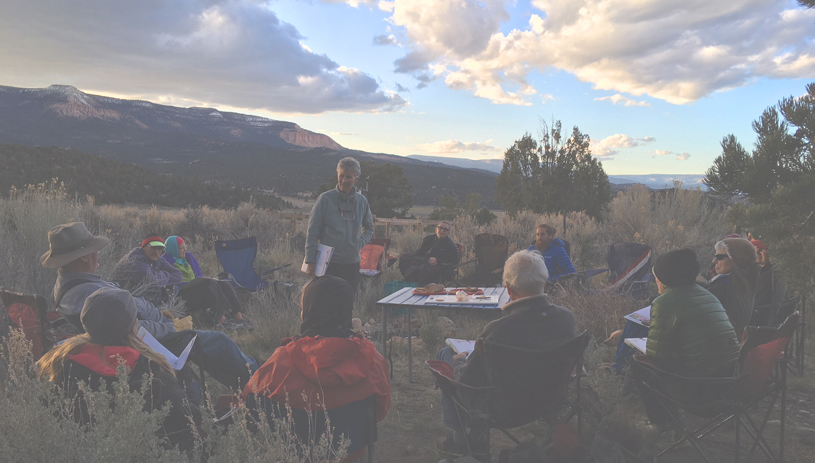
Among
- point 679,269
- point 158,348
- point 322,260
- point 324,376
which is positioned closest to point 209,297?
point 322,260

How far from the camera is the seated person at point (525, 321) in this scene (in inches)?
83.7

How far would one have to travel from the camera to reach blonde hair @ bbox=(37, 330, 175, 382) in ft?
5.91

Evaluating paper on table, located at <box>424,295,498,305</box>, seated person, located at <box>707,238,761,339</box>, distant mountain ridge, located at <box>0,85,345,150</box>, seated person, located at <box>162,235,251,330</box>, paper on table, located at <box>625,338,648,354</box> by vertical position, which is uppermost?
distant mountain ridge, located at <box>0,85,345,150</box>

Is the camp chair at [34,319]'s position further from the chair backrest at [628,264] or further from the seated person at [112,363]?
the chair backrest at [628,264]

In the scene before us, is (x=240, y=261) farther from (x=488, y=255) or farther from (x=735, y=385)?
(x=735, y=385)

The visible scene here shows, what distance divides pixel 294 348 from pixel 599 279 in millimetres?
5772

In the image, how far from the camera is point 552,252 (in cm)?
544

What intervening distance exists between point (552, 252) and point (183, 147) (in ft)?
240

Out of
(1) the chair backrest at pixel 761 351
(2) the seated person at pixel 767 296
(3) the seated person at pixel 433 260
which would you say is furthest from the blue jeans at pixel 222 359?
(3) the seated person at pixel 433 260

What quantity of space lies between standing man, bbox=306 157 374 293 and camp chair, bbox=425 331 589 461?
1800 millimetres

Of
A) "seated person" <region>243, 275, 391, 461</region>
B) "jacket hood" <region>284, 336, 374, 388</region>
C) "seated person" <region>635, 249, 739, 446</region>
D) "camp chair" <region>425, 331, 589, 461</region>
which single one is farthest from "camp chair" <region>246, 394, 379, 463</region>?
"seated person" <region>635, 249, 739, 446</region>

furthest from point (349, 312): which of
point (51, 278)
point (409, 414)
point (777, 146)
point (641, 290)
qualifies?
point (641, 290)

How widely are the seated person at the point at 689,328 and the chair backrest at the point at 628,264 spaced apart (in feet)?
9.31

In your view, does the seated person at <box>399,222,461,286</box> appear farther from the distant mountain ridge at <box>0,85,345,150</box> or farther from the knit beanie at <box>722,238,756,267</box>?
the distant mountain ridge at <box>0,85,345,150</box>
